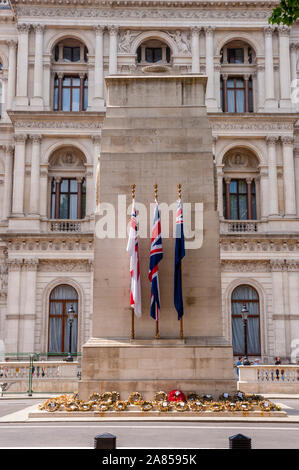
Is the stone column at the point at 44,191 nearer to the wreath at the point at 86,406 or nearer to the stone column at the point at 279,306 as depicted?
the stone column at the point at 279,306

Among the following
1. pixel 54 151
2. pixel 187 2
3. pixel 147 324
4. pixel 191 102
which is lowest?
pixel 147 324

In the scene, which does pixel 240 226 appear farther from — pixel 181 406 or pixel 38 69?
pixel 181 406

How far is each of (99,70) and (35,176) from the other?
28.3 ft

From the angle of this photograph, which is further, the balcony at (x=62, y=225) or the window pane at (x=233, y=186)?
the window pane at (x=233, y=186)

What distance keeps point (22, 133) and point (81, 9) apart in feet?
32.1

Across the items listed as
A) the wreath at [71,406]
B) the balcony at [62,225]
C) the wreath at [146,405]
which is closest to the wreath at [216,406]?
the wreath at [146,405]

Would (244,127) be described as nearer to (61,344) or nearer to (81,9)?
(81,9)

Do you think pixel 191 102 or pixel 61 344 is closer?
pixel 191 102

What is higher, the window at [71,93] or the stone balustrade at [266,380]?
the window at [71,93]

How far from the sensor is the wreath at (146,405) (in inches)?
625

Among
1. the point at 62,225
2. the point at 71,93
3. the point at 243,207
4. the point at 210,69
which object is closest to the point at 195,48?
the point at 210,69

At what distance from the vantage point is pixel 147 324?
17656 mm

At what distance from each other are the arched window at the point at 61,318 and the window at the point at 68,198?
5.28 m

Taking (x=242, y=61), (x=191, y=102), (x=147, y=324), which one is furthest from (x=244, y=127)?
(x=147, y=324)
